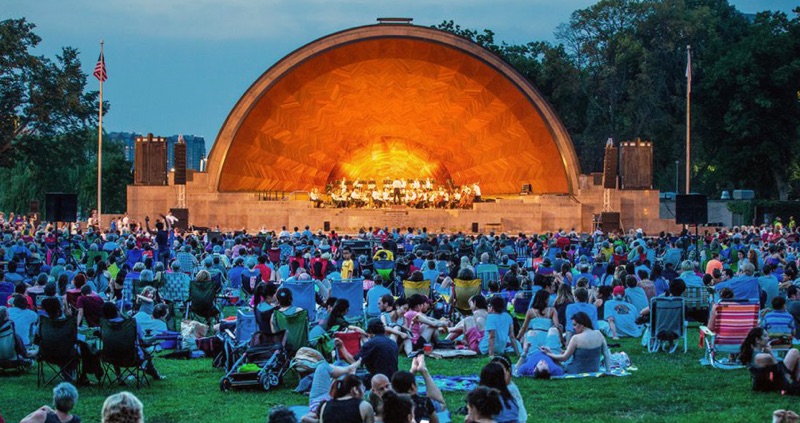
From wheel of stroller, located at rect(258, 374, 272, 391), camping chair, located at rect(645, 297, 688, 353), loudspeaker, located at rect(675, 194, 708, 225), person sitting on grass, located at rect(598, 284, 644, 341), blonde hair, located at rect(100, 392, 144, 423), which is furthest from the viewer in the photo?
loudspeaker, located at rect(675, 194, 708, 225)

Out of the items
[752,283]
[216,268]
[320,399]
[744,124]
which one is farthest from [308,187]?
[320,399]

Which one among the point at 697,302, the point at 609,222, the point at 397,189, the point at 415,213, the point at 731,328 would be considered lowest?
the point at 731,328

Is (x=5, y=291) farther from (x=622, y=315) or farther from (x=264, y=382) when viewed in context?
(x=622, y=315)

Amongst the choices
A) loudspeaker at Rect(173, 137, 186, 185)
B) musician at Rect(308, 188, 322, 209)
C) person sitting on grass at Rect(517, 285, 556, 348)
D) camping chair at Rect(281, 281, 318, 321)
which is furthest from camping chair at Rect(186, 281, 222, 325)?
musician at Rect(308, 188, 322, 209)

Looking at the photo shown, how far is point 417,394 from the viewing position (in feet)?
24.4

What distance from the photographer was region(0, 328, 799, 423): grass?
927 centimetres

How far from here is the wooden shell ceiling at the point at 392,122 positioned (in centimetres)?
4012

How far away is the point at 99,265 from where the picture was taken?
51.0 ft

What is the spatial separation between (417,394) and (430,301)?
746cm

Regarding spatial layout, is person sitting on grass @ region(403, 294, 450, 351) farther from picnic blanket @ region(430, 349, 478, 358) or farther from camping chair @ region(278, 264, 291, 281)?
camping chair @ region(278, 264, 291, 281)

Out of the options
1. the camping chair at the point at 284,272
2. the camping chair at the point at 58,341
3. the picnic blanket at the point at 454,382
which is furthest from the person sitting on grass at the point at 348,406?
the camping chair at the point at 284,272

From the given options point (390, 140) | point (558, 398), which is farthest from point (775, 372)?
point (390, 140)

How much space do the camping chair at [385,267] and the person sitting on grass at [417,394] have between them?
9.16 metres

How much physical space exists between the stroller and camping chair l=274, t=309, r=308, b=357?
0.22 ft
